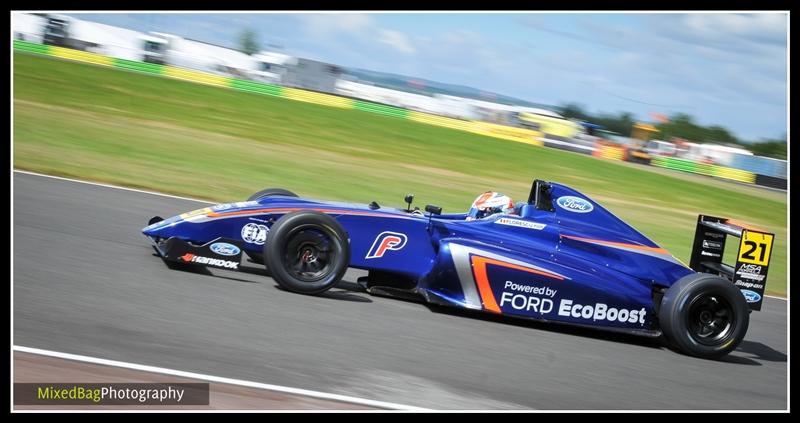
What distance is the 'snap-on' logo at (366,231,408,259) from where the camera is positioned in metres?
7.02

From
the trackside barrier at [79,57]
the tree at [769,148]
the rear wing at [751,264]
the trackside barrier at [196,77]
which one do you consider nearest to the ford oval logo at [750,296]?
the rear wing at [751,264]

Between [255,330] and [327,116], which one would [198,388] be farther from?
[327,116]

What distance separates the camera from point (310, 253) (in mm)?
6855

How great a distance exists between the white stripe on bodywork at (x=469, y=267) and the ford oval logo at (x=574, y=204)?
815 mm

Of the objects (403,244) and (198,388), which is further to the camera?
(403,244)

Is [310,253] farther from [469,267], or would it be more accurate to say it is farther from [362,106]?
[362,106]

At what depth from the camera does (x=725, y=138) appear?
7056 centimetres

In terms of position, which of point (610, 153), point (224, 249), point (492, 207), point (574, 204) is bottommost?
point (224, 249)

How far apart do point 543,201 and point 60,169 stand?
24.4ft

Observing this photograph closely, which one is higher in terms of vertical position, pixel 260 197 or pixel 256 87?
pixel 256 87

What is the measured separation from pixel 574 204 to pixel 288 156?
38.5 feet

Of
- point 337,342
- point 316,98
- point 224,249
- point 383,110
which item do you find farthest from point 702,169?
point 337,342

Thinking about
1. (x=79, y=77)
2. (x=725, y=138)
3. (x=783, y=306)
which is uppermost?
(x=725, y=138)
